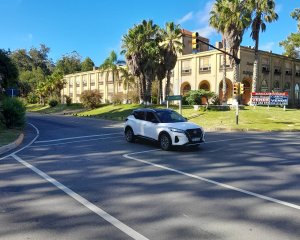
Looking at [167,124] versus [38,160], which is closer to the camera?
[38,160]

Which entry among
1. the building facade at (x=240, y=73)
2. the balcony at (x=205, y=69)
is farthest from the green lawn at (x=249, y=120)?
the balcony at (x=205, y=69)

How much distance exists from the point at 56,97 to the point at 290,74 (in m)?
50.0

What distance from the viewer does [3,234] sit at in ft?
16.3

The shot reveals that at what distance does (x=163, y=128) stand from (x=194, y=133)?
1.19 meters

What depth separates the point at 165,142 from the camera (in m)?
13.3

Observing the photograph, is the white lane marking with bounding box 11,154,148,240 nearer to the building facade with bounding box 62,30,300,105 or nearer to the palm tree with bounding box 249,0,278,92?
the palm tree with bounding box 249,0,278,92

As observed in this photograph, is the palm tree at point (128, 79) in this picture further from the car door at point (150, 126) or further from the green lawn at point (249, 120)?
the car door at point (150, 126)

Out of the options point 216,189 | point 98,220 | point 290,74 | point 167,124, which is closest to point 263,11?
point 290,74

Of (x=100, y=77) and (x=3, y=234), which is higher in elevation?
(x=100, y=77)

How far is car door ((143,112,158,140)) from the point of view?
1404cm

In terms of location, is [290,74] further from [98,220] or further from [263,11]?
[98,220]

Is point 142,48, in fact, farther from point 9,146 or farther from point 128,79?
point 9,146

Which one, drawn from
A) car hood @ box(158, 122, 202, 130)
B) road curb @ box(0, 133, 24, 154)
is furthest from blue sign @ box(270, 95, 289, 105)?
road curb @ box(0, 133, 24, 154)

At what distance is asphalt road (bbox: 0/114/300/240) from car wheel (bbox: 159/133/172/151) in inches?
32.9
